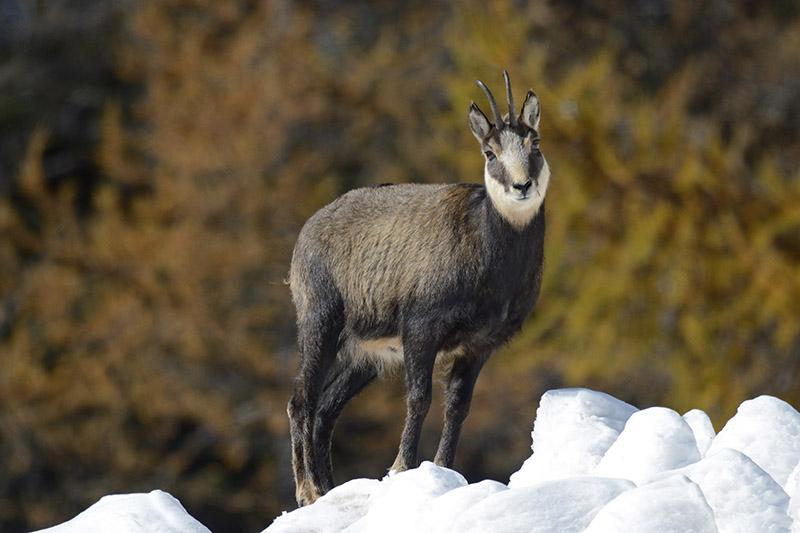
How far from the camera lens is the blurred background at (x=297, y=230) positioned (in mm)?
19000

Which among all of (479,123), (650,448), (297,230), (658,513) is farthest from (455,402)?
(297,230)

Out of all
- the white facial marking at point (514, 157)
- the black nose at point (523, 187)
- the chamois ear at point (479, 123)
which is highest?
the chamois ear at point (479, 123)

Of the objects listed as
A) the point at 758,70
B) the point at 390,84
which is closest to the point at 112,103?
the point at 390,84

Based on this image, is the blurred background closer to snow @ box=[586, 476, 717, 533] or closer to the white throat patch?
the white throat patch

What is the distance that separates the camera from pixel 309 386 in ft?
28.7

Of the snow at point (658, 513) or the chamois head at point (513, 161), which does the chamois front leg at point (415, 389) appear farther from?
the snow at point (658, 513)

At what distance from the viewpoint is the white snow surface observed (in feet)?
19.9

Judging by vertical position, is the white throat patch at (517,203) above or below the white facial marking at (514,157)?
below

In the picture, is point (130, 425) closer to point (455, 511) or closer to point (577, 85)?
point (577, 85)

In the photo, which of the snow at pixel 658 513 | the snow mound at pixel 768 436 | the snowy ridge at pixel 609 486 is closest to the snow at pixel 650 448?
the snowy ridge at pixel 609 486

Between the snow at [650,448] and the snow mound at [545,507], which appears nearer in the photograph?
the snow mound at [545,507]

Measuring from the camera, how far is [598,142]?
746 inches

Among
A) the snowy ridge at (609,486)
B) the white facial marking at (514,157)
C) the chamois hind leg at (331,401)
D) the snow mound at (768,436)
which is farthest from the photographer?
the chamois hind leg at (331,401)

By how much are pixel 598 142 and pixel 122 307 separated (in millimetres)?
6349
